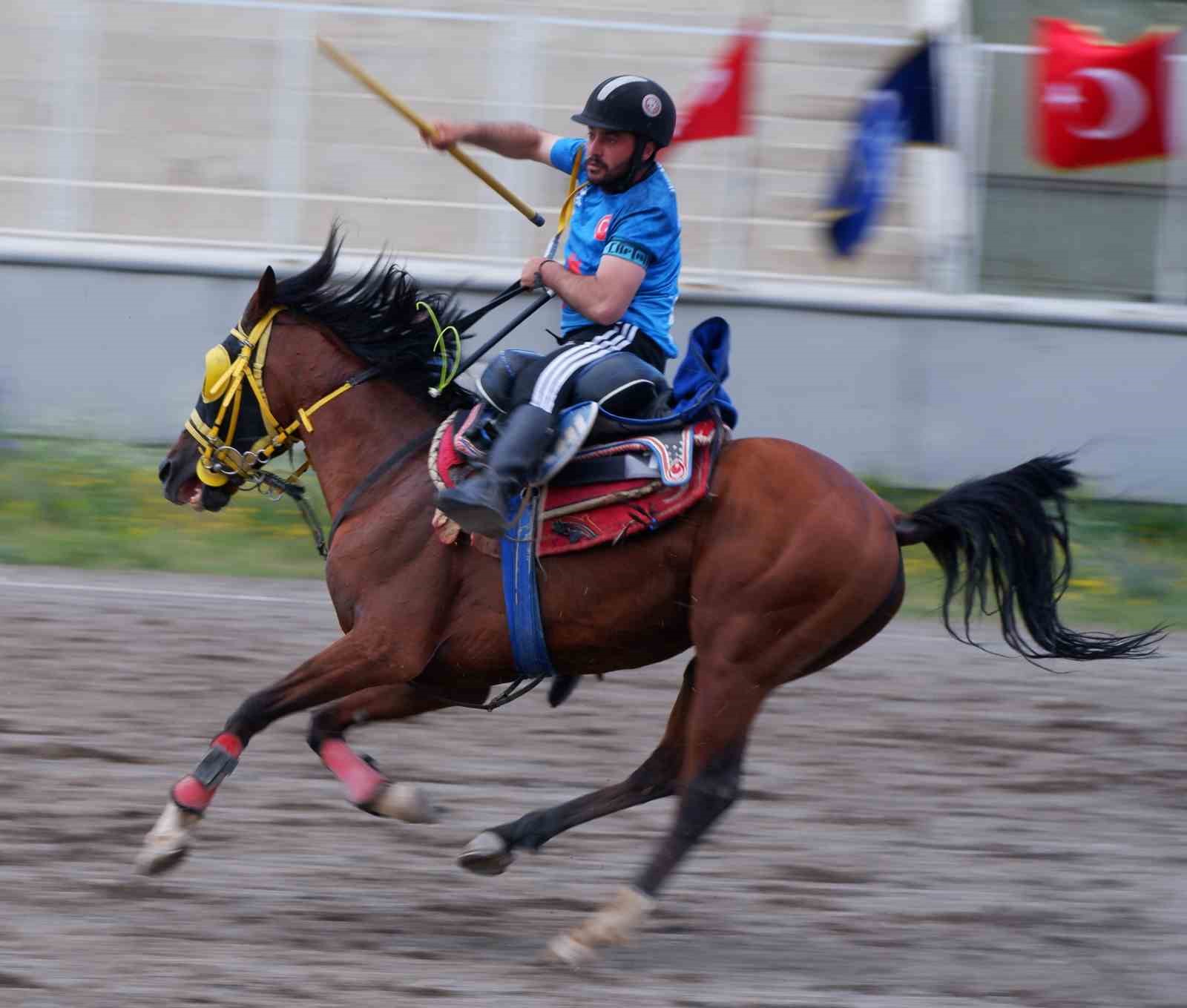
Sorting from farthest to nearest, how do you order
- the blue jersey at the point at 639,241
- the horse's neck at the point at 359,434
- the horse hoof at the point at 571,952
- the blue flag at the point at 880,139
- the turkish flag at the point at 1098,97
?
the blue flag at the point at 880,139 → the turkish flag at the point at 1098,97 → the horse's neck at the point at 359,434 → the blue jersey at the point at 639,241 → the horse hoof at the point at 571,952

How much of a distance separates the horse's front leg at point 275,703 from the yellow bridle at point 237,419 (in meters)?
0.80

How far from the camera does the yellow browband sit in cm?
562

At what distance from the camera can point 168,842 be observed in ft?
16.8

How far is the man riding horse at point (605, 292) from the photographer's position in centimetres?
505

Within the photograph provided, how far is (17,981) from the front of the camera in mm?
4414

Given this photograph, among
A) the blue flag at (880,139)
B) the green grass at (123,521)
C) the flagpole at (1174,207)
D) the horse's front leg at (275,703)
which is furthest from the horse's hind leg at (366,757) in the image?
the flagpole at (1174,207)

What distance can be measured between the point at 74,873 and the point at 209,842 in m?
0.53

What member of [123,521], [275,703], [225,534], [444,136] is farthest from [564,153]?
[123,521]

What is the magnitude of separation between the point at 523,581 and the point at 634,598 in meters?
0.34

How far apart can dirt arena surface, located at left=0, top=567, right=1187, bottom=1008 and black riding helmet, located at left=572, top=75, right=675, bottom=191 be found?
2307 millimetres

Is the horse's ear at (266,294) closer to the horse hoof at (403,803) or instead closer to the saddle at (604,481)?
the saddle at (604,481)

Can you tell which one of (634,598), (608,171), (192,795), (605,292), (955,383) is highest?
(608,171)

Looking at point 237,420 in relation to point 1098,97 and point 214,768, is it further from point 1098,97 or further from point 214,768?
point 1098,97

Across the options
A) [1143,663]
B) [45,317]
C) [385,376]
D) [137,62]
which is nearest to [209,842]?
[385,376]
